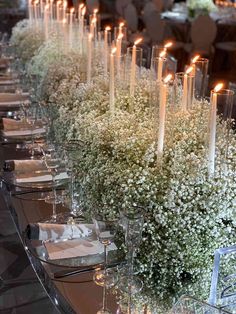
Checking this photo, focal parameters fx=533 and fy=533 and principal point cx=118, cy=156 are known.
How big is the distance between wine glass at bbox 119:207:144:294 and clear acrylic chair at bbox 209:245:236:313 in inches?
7.6

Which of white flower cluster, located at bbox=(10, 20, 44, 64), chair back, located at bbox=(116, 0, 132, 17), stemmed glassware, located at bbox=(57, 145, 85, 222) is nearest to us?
stemmed glassware, located at bbox=(57, 145, 85, 222)

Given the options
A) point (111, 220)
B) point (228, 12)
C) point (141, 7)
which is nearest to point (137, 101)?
point (111, 220)

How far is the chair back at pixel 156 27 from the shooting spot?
662 cm

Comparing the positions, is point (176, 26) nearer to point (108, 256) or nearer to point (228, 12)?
point (228, 12)

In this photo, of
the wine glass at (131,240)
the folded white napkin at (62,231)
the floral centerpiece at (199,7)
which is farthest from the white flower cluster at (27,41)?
the floral centerpiece at (199,7)

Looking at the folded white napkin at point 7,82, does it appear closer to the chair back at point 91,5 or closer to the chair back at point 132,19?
the chair back at point 132,19

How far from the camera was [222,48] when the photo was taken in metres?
6.57

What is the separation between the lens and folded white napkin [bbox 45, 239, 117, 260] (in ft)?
4.85

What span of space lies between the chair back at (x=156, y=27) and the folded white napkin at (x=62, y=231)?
17.6ft

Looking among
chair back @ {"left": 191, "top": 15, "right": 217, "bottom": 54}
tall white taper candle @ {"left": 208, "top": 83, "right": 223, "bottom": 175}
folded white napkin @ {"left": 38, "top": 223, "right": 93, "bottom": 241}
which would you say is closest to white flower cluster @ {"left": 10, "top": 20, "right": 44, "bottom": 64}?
folded white napkin @ {"left": 38, "top": 223, "right": 93, "bottom": 241}

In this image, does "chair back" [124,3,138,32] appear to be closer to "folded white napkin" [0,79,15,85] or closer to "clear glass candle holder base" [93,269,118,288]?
"folded white napkin" [0,79,15,85]

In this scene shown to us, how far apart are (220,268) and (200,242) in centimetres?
8

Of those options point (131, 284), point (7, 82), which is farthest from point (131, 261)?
point (7, 82)

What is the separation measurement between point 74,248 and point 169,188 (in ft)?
A: 1.10
